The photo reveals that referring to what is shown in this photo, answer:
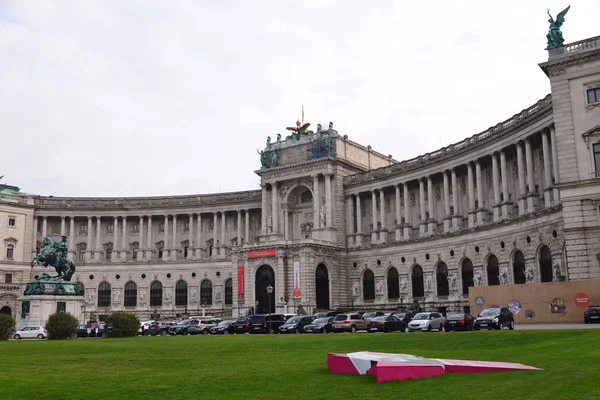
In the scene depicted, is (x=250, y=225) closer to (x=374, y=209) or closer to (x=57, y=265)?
(x=374, y=209)

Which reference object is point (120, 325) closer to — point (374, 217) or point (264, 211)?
point (374, 217)

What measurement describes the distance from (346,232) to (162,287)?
33844mm

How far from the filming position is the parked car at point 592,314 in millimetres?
45344

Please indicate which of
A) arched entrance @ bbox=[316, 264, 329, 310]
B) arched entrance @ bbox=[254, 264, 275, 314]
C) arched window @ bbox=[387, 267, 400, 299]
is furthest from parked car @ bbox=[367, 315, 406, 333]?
arched entrance @ bbox=[254, 264, 275, 314]

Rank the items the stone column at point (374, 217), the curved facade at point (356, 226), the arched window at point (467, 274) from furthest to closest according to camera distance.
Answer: the stone column at point (374, 217) < the arched window at point (467, 274) < the curved facade at point (356, 226)

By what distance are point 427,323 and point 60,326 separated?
28.1m

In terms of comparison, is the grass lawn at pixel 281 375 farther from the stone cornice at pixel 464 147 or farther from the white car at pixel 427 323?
the stone cornice at pixel 464 147

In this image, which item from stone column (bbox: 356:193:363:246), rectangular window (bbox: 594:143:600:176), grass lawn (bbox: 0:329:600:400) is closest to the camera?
grass lawn (bbox: 0:329:600:400)

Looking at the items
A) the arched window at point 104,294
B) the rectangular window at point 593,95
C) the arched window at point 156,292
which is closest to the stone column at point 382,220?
the arched window at point 156,292

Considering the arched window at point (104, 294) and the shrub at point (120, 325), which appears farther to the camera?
the arched window at point (104, 294)

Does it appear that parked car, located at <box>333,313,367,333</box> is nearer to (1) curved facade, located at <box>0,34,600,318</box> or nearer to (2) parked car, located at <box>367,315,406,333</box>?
(2) parked car, located at <box>367,315,406,333</box>

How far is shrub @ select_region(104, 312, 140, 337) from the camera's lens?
52.9 metres

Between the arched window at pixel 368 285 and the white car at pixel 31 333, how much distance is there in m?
49.0

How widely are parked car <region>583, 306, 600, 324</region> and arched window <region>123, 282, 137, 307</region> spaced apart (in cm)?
8129
